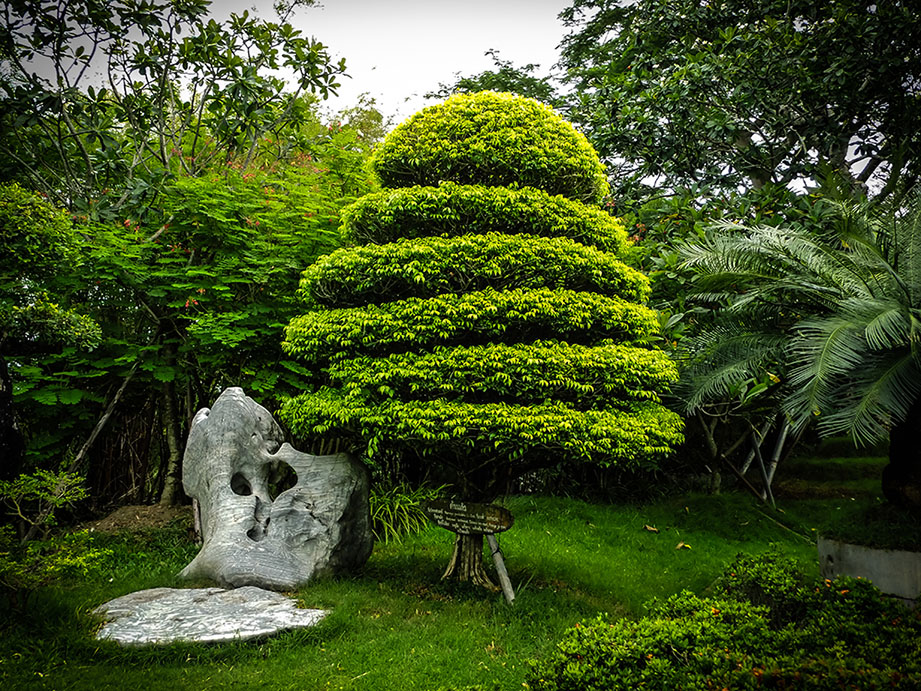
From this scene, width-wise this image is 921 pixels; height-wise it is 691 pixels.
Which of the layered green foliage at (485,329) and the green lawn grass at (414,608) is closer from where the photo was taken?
the green lawn grass at (414,608)

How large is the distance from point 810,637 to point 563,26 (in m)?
16.8

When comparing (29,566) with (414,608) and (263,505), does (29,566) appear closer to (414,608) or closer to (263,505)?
(263,505)

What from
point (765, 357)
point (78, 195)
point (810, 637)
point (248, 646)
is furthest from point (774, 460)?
point (78, 195)

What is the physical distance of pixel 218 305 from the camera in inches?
340

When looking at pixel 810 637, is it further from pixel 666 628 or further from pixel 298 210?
pixel 298 210

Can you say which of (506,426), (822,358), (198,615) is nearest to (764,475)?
(822,358)

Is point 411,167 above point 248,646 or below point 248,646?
above

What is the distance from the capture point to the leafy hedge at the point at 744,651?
3.36 m

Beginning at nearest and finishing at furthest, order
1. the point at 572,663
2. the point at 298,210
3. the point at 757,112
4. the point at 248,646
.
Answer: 1. the point at 572,663
2. the point at 248,646
3. the point at 298,210
4. the point at 757,112

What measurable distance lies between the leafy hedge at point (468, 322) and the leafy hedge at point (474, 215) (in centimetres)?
84

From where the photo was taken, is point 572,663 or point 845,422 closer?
point 572,663

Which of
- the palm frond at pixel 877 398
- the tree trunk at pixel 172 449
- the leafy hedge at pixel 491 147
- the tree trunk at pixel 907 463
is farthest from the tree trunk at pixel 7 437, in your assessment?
the tree trunk at pixel 907 463

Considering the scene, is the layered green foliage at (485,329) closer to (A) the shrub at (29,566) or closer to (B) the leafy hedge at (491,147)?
(B) the leafy hedge at (491,147)

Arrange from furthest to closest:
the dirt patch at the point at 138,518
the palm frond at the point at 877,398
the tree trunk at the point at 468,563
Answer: the dirt patch at the point at 138,518
the tree trunk at the point at 468,563
the palm frond at the point at 877,398
